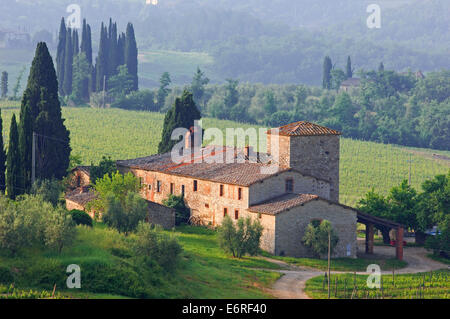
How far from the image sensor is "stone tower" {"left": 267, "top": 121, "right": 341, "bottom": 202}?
70.5 meters

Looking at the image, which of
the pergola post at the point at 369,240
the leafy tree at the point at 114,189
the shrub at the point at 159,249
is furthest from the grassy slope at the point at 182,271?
the pergola post at the point at 369,240

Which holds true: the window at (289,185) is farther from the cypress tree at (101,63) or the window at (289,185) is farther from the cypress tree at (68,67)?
the cypress tree at (68,67)

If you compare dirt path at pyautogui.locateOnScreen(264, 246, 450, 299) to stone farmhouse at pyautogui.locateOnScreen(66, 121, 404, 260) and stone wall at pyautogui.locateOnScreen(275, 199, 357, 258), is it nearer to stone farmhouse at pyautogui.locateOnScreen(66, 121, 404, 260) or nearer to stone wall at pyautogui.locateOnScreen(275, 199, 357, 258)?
stone farmhouse at pyautogui.locateOnScreen(66, 121, 404, 260)

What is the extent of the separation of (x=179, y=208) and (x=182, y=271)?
2111 centimetres

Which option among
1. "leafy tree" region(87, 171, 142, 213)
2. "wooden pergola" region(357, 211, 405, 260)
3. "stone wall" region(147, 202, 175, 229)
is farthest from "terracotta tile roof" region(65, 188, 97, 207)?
"wooden pergola" region(357, 211, 405, 260)

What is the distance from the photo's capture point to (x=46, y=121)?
76.2 m

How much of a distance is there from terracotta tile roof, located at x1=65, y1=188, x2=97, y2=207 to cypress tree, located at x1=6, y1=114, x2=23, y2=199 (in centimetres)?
481

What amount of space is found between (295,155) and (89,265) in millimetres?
28508

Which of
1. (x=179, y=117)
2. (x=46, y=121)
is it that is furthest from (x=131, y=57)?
(x=46, y=121)

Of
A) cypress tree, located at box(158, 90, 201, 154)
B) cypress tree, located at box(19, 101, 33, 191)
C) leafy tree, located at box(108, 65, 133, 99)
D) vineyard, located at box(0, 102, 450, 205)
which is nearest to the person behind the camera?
cypress tree, located at box(19, 101, 33, 191)

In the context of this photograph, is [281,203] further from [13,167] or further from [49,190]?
[13,167]
